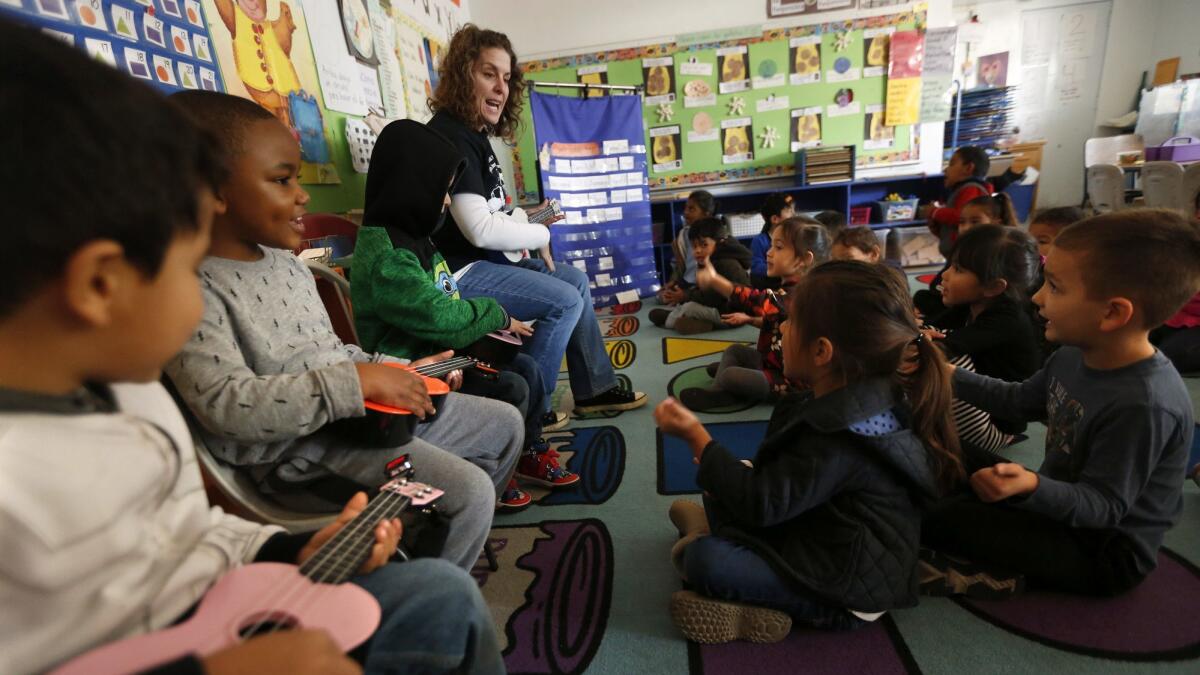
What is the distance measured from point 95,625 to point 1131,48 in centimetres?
772

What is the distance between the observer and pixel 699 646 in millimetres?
1025

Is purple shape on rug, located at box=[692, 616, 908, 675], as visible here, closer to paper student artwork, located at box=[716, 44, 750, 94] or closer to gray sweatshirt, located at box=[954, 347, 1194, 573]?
gray sweatshirt, located at box=[954, 347, 1194, 573]

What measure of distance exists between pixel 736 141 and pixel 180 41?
162 inches

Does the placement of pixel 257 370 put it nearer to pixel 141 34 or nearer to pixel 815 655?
pixel 141 34

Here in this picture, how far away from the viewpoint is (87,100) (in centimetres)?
39

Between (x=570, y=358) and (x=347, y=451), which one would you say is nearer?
(x=347, y=451)

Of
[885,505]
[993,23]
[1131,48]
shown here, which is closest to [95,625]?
[885,505]

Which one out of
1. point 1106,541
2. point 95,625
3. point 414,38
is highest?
point 414,38

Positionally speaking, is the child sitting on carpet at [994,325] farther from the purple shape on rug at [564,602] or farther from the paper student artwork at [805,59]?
the paper student artwork at [805,59]

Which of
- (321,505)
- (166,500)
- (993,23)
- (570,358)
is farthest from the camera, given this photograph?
(993,23)

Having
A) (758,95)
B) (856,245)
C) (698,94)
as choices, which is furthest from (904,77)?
(856,245)

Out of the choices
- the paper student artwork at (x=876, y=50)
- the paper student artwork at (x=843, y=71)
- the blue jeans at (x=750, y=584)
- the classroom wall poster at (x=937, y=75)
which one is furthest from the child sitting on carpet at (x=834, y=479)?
the classroom wall poster at (x=937, y=75)

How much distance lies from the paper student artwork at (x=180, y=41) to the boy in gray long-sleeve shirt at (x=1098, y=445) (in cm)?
200

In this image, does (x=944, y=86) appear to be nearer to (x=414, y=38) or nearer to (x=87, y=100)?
(x=414, y=38)
